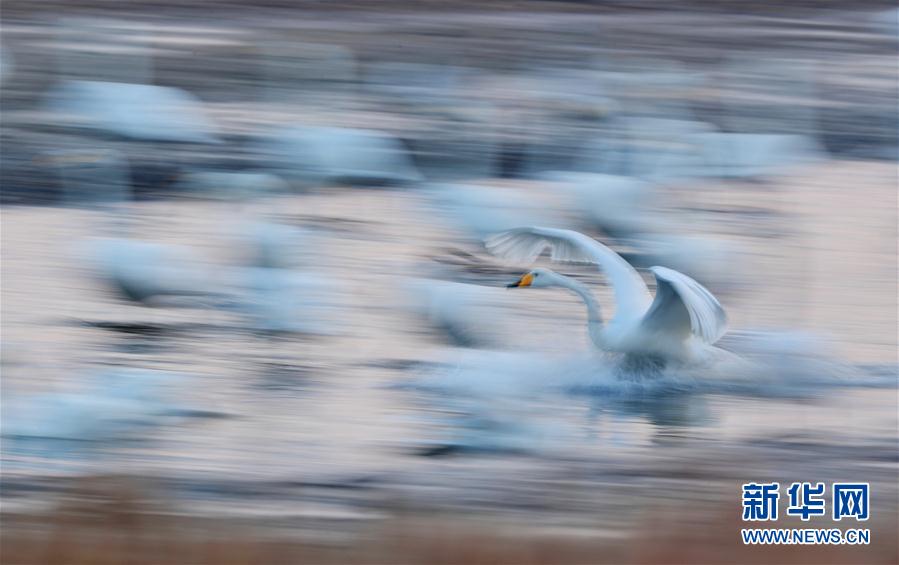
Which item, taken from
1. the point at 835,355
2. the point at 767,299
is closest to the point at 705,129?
the point at 767,299

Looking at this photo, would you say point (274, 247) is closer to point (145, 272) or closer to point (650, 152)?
point (145, 272)

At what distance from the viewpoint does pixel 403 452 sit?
13.4 feet

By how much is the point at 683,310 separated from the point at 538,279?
0.59m

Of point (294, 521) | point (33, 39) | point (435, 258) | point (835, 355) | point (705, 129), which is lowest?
point (294, 521)

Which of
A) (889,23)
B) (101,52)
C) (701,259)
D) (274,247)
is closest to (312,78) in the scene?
(101,52)

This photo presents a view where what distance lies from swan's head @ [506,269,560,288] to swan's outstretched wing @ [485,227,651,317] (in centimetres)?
5

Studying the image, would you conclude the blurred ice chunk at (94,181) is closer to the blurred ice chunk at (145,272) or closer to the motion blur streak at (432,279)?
the motion blur streak at (432,279)

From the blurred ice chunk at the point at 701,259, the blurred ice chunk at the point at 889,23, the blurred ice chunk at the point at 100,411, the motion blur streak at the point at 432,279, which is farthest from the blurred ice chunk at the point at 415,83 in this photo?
the blurred ice chunk at the point at 100,411

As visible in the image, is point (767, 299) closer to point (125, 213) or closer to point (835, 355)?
point (835, 355)

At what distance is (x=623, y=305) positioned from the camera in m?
4.63

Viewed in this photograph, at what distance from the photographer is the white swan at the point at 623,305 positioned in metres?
4.50

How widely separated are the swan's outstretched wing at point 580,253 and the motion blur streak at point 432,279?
0.02 m

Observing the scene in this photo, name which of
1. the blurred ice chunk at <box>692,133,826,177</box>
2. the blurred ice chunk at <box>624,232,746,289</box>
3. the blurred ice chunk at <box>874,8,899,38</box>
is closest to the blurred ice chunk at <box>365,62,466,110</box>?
the blurred ice chunk at <box>692,133,826,177</box>

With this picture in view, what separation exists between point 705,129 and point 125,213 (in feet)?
8.59
